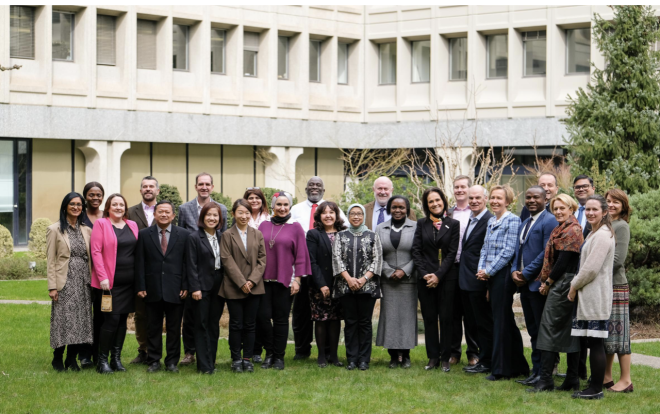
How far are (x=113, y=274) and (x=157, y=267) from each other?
0.51 metres

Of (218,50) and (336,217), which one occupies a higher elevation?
(218,50)

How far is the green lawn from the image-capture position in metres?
17.4

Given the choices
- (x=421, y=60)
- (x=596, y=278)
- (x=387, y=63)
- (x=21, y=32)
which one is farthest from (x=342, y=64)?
(x=596, y=278)

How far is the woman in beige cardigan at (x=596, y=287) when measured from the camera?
857cm

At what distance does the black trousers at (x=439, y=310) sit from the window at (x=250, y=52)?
22.5m

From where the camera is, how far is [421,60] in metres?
33.5

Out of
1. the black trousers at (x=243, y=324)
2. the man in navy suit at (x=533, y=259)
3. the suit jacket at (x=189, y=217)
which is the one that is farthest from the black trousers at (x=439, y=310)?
the suit jacket at (x=189, y=217)

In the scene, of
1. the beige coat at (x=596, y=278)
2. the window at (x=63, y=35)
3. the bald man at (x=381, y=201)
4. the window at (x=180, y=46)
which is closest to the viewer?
the beige coat at (x=596, y=278)

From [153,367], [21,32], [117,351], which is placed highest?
[21,32]

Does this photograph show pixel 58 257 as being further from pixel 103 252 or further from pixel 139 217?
pixel 139 217

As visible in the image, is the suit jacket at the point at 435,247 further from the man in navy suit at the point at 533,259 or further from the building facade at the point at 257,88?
the building facade at the point at 257,88

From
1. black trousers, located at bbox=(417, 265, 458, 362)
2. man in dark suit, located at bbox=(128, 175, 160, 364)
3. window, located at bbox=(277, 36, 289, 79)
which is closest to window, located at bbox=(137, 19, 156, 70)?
window, located at bbox=(277, 36, 289, 79)

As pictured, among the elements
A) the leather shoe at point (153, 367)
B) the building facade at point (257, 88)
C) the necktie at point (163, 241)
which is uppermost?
the building facade at point (257, 88)

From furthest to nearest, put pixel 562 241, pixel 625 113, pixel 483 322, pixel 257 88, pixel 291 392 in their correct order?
pixel 257 88, pixel 625 113, pixel 483 322, pixel 291 392, pixel 562 241
